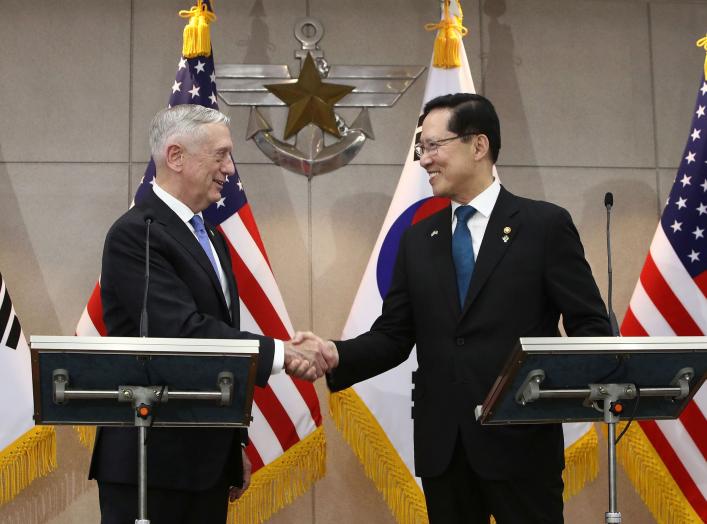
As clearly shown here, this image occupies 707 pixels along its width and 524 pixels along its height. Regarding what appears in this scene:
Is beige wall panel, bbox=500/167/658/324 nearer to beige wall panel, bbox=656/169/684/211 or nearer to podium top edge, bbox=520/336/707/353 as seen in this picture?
beige wall panel, bbox=656/169/684/211

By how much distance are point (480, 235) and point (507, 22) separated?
6.63 ft

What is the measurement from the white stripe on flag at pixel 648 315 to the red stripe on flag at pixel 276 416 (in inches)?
55.3

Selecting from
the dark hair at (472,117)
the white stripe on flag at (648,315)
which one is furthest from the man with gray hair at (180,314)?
the white stripe on flag at (648,315)

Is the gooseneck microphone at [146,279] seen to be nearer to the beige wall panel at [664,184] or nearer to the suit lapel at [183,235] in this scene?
the suit lapel at [183,235]

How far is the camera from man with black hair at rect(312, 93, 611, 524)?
2588 mm

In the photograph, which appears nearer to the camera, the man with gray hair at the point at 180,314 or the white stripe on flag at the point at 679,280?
the man with gray hair at the point at 180,314

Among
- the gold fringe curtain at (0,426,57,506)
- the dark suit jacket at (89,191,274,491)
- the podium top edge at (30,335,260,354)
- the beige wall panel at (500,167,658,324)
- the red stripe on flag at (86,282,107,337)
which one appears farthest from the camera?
the beige wall panel at (500,167,658,324)

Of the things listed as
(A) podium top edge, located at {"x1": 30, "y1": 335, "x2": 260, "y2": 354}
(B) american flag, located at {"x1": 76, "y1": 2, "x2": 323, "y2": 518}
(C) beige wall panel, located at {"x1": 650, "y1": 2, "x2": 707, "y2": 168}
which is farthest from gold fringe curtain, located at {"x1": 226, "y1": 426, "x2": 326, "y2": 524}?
(C) beige wall panel, located at {"x1": 650, "y1": 2, "x2": 707, "y2": 168}

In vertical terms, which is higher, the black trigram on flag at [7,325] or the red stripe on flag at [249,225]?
the red stripe on flag at [249,225]

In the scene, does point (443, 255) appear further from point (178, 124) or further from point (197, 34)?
point (197, 34)

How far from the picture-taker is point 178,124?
2.85m

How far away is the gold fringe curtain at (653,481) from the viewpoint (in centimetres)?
375

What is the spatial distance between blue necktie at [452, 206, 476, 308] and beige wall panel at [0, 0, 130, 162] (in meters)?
1.97

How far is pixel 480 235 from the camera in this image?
285cm
